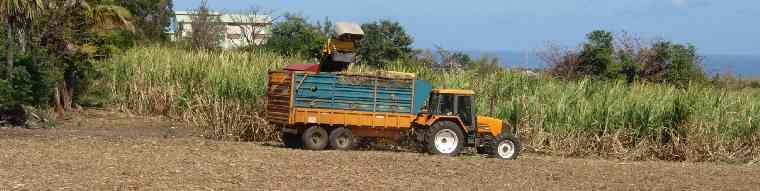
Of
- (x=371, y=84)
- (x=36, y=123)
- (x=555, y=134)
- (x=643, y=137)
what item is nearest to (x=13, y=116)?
(x=36, y=123)

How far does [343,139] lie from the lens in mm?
17375

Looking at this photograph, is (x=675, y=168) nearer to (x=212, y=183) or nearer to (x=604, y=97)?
(x=604, y=97)

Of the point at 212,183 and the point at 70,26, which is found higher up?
the point at 70,26

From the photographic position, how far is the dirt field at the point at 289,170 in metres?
12.0

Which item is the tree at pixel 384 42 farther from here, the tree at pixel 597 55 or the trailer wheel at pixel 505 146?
the trailer wheel at pixel 505 146

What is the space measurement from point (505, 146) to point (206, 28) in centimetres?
3566

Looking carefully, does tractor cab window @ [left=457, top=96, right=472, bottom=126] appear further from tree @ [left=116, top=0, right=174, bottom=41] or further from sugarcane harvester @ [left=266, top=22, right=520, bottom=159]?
tree @ [left=116, top=0, right=174, bottom=41]

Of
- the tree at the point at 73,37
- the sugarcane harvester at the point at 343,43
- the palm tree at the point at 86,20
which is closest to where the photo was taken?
the sugarcane harvester at the point at 343,43

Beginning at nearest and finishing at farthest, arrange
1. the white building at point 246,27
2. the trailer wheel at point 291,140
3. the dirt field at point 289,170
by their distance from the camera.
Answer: the dirt field at point 289,170 → the trailer wheel at point 291,140 → the white building at point 246,27

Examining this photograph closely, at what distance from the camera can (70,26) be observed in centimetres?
2488

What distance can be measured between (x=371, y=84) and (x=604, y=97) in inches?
195

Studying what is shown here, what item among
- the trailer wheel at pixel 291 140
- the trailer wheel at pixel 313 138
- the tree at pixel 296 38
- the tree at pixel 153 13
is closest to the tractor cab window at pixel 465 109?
the trailer wheel at pixel 313 138

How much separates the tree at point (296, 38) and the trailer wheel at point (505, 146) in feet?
66.8

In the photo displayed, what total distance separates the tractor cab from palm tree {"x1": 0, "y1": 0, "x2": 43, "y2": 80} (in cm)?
836
